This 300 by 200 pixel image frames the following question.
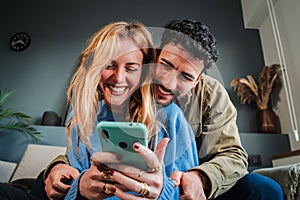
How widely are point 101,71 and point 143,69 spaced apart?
0.23ft

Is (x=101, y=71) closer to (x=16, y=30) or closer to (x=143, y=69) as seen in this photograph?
(x=143, y=69)

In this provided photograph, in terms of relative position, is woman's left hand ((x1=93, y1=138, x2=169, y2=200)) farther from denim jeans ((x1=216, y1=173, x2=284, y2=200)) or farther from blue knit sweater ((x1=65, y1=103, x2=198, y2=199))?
denim jeans ((x1=216, y1=173, x2=284, y2=200))

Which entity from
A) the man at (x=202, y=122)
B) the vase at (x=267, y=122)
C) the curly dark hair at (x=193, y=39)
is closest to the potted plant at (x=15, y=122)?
the man at (x=202, y=122)

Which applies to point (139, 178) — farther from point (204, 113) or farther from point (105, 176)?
point (204, 113)

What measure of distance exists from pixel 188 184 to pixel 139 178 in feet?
0.39

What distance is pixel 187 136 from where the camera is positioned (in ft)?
1.58

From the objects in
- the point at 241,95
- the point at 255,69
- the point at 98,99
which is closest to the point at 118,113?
the point at 98,99

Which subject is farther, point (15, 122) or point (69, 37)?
point (69, 37)

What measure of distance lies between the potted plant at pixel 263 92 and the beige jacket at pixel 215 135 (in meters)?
1.18

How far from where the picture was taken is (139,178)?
14.8 inches

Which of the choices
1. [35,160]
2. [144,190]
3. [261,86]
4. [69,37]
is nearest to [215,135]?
[144,190]

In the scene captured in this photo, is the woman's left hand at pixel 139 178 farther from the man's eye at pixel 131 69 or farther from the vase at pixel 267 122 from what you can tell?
the vase at pixel 267 122

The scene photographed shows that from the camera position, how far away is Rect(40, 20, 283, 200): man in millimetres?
460

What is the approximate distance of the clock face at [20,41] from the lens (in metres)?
1.99
